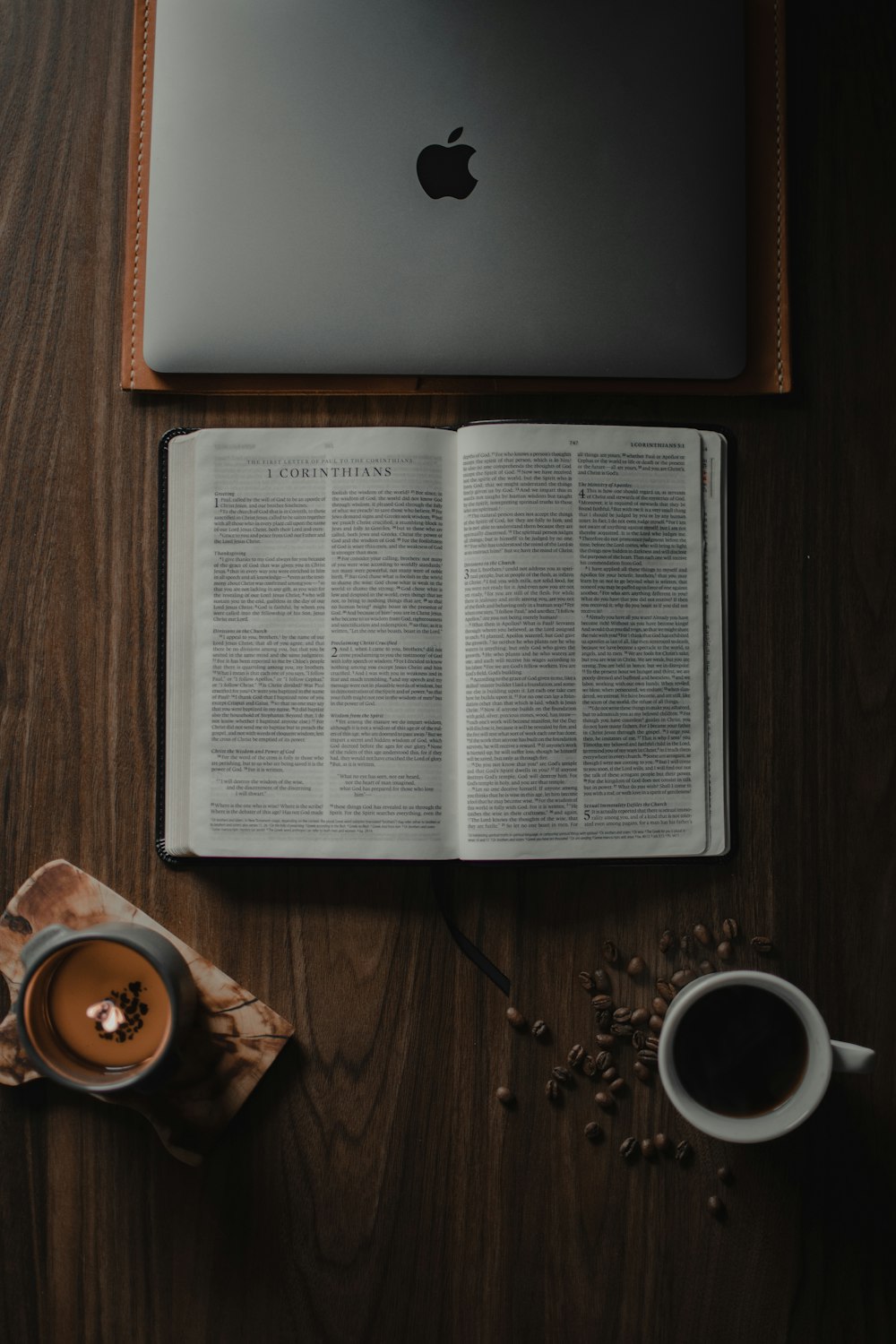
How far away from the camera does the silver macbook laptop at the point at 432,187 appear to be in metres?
0.66

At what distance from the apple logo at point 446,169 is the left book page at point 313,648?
196 millimetres

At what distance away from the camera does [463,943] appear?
679mm

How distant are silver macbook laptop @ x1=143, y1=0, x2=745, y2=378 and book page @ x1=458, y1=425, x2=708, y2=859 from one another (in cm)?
9

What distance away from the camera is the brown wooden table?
66 cm

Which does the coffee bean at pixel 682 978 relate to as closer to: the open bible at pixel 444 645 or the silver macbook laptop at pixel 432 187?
the open bible at pixel 444 645

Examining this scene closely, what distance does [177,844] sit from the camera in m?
0.68

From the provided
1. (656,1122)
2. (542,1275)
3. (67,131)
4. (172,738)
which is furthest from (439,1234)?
(67,131)

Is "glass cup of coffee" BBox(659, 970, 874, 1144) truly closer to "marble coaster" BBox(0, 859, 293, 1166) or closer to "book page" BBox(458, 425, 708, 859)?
"book page" BBox(458, 425, 708, 859)

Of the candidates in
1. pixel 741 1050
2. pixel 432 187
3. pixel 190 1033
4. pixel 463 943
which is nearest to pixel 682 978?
pixel 741 1050

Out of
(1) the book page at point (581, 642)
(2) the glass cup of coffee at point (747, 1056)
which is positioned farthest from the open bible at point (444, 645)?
(2) the glass cup of coffee at point (747, 1056)

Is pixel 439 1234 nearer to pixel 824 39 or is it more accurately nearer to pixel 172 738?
pixel 172 738

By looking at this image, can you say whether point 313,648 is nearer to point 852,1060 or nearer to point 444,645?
point 444,645

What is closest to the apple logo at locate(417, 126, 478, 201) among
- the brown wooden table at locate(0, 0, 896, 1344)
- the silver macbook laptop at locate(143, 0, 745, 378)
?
the silver macbook laptop at locate(143, 0, 745, 378)

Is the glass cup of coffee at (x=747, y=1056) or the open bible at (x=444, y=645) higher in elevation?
the open bible at (x=444, y=645)
